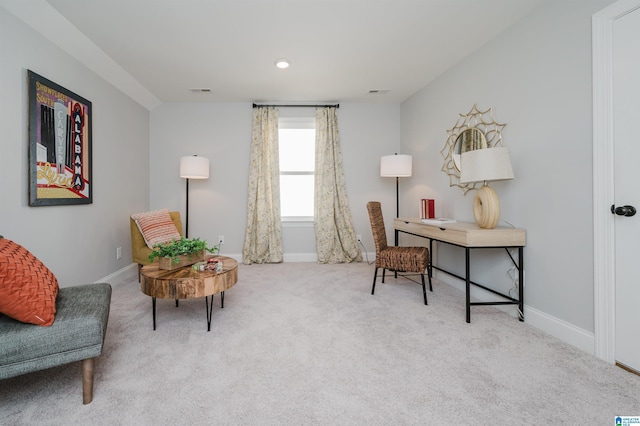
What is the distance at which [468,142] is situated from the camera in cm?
278

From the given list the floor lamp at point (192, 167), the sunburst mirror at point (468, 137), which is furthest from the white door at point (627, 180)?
the floor lamp at point (192, 167)

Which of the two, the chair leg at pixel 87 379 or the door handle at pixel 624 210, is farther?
the door handle at pixel 624 210

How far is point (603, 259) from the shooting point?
170 centimetres

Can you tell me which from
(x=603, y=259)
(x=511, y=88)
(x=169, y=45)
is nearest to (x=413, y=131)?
(x=511, y=88)

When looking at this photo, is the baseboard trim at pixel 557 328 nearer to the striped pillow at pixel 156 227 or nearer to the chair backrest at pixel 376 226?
the chair backrest at pixel 376 226

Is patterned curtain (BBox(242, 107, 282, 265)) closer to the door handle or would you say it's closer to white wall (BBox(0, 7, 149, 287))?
white wall (BBox(0, 7, 149, 287))

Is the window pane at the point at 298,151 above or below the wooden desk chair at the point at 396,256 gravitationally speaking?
above

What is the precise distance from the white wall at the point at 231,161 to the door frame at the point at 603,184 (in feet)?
8.89

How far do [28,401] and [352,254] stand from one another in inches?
138

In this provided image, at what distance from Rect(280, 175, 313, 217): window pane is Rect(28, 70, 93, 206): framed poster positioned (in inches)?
94.1

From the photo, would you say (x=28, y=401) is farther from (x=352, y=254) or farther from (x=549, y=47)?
(x=549, y=47)

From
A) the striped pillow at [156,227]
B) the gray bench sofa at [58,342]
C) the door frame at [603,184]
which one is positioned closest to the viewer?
the gray bench sofa at [58,342]

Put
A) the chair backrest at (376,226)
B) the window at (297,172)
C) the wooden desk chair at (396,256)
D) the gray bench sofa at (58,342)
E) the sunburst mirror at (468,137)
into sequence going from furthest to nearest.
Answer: the window at (297,172) → the chair backrest at (376,226) → the wooden desk chair at (396,256) → the sunburst mirror at (468,137) → the gray bench sofa at (58,342)

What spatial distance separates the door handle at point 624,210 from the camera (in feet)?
5.13
